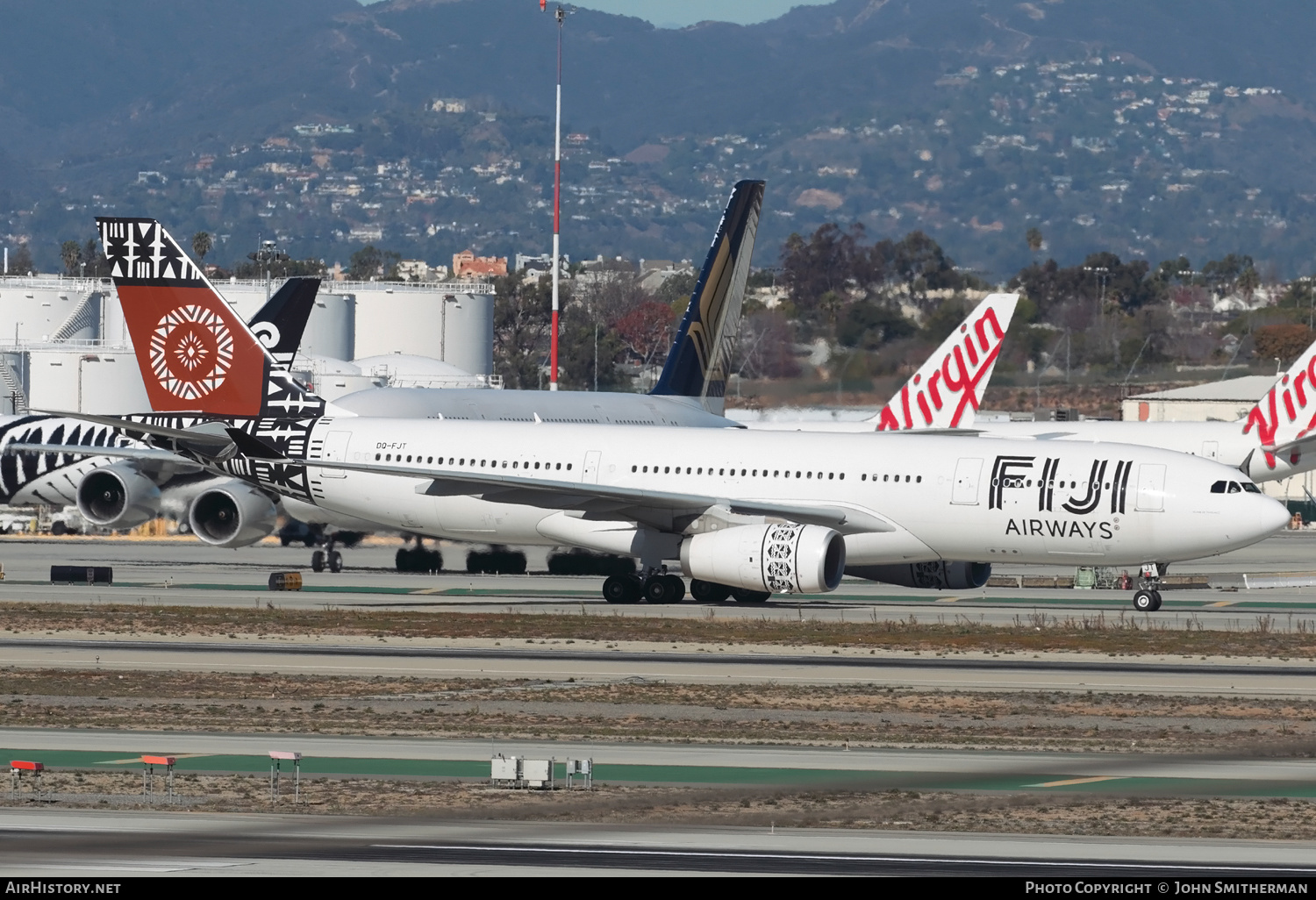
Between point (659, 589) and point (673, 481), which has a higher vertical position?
point (673, 481)

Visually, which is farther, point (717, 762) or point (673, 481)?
point (673, 481)

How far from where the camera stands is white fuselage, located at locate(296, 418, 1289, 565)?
129 feet

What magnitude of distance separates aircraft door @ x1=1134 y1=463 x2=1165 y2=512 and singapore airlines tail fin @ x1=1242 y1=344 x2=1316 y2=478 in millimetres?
18270

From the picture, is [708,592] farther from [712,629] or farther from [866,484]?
[712,629]

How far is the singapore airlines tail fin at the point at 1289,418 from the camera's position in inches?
2211

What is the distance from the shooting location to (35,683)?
1121 inches

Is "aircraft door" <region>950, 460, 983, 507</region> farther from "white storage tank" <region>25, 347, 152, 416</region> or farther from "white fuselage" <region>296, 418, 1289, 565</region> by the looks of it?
"white storage tank" <region>25, 347, 152, 416</region>

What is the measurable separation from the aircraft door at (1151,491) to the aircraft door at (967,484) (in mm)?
3118

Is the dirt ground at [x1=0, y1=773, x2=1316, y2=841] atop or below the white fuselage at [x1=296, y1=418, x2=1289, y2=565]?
below

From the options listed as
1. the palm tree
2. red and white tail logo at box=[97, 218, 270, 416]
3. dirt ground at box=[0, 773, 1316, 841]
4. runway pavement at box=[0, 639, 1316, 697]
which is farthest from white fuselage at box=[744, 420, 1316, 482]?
the palm tree

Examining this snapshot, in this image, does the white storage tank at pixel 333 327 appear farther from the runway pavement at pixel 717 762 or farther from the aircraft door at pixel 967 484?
the runway pavement at pixel 717 762

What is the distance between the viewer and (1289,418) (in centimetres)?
5653

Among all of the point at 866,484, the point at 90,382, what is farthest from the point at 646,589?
the point at 90,382

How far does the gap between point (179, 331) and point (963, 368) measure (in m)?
20.5
